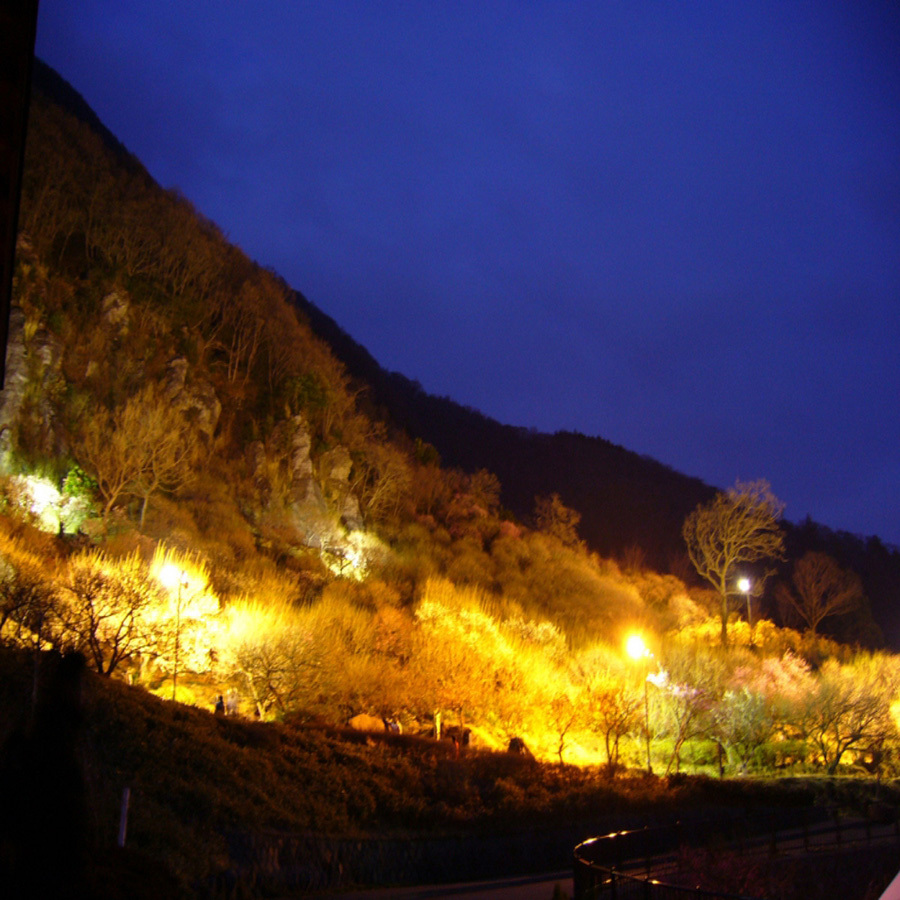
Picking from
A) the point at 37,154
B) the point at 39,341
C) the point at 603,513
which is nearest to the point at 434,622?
the point at 39,341

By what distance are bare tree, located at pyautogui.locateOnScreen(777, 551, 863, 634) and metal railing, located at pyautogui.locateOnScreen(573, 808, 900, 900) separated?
158ft

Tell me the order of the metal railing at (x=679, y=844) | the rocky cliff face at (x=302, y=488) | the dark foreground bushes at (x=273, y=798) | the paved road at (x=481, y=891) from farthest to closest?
the rocky cliff face at (x=302, y=488) < the paved road at (x=481, y=891) < the metal railing at (x=679, y=844) < the dark foreground bushes at (x=273, y=798)

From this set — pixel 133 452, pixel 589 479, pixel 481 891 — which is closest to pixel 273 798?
pixel 481 891

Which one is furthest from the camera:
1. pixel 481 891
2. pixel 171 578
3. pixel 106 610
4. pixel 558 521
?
pixel 558 521

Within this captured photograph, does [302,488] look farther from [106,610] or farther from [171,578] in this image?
[106,610]

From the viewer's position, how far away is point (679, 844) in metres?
17.2

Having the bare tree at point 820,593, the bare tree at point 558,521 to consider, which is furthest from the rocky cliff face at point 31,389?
the bare tree at point 820,593

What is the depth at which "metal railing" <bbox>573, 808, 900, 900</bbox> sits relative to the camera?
10.4 m

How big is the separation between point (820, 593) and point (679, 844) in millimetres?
61586

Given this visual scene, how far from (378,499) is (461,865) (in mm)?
41904

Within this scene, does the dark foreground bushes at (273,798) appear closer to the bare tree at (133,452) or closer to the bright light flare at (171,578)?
the bright light flare at (171,578)

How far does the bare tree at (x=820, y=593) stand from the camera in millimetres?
70188

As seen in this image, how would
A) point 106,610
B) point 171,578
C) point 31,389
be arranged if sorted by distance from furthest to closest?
point 31,389, point 171,578, point 106,610

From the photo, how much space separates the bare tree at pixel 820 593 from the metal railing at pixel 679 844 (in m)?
48.3
